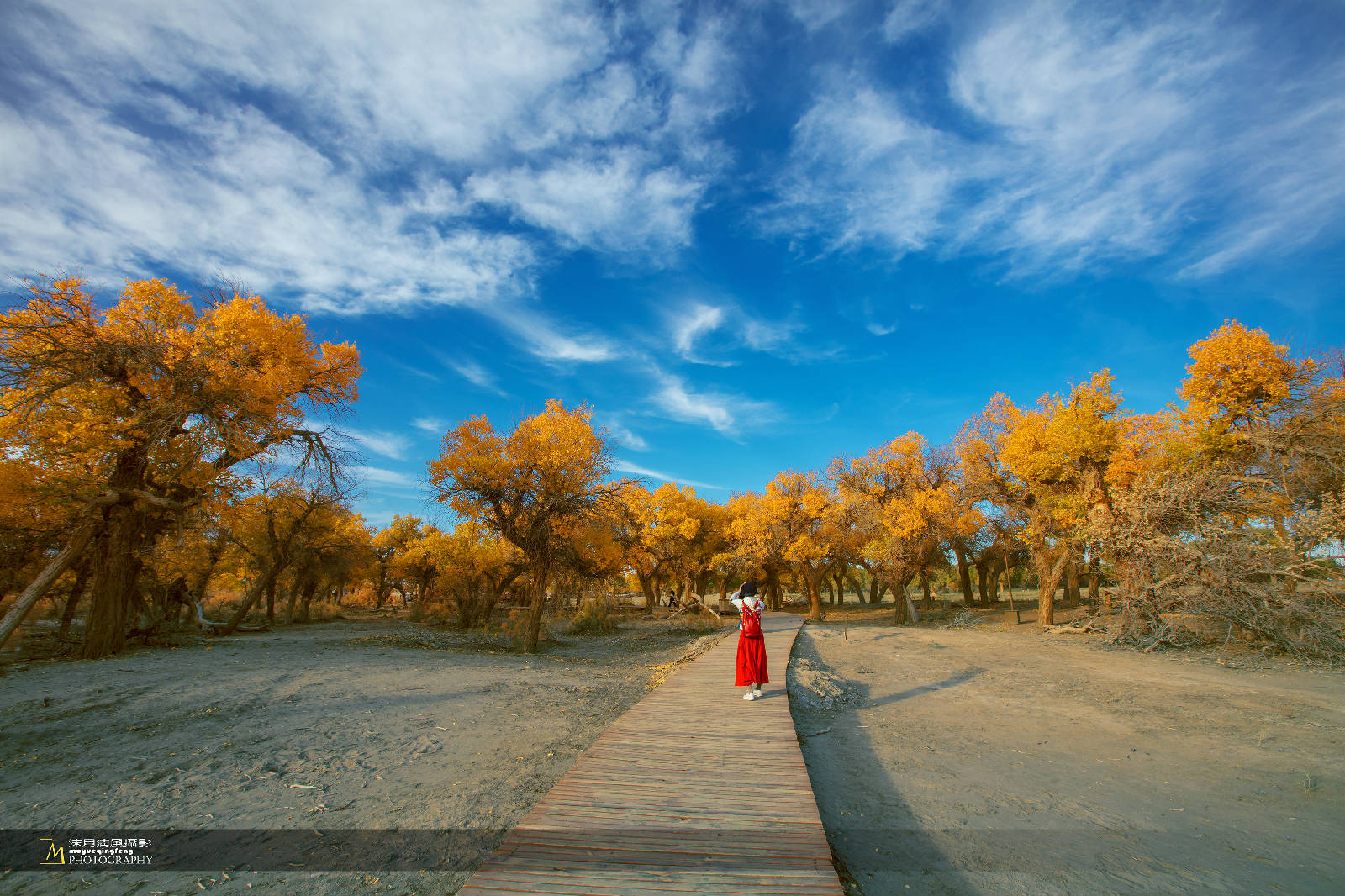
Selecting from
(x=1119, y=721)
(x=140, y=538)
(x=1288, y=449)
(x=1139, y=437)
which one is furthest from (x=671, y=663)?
(x=1288, y=449)

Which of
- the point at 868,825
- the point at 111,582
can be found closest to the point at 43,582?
the point at 111,582

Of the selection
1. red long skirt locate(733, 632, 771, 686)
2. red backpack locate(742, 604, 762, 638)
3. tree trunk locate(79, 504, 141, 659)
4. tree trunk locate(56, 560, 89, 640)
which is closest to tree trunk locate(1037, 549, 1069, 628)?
red long skirt locate(733, 632, 771, 686)

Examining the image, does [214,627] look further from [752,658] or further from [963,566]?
[963,566]

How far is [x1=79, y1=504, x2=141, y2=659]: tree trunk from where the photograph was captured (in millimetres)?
12758

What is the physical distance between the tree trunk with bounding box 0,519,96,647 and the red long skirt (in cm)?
1414

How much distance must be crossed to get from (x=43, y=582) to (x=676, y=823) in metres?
14.5

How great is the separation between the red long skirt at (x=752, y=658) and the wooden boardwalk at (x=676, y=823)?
1.55 meters

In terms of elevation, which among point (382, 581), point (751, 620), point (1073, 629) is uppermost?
point (751, 620)

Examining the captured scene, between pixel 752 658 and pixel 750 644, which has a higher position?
pixel 750 644

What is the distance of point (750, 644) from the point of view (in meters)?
9.57

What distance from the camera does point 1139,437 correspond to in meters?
19.1

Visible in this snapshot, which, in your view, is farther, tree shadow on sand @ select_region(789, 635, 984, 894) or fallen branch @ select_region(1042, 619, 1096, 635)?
fallen branch @ select_region(1042, 619, 1096, 635)

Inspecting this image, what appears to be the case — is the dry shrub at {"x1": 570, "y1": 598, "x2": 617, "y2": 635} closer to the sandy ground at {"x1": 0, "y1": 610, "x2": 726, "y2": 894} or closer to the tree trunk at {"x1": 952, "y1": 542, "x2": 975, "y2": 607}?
the sandy ground at {"x1": 0, "y1": 610, "x2": 726, "y2": 894}

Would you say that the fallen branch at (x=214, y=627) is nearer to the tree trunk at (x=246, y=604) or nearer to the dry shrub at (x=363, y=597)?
the tree trunk at (x=246, y=604)
